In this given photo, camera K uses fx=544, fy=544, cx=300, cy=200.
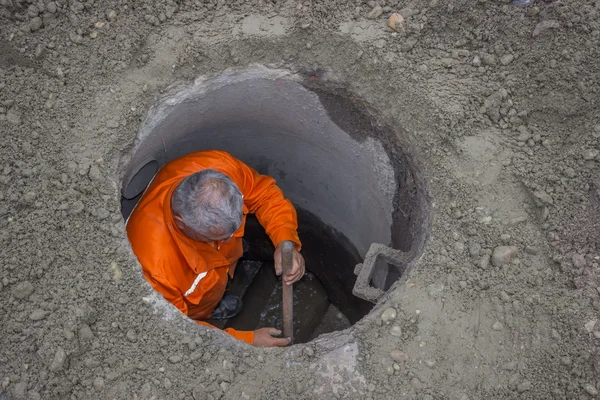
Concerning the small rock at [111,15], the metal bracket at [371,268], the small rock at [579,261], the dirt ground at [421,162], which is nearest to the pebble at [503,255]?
the dirt ground at [421,162]

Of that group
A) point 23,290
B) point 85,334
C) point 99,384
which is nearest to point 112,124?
point 23,290

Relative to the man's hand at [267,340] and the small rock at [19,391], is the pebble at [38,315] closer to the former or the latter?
the small rock at [19,391]

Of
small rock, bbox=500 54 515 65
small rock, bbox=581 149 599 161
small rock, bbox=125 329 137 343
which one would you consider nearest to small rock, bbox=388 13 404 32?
small rock, bbox=500 54 515 65

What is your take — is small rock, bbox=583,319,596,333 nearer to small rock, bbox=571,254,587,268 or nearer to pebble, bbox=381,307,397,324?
small rock, bbox=571,254,587,268

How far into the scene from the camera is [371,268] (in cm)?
331

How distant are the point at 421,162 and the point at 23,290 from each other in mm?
2334

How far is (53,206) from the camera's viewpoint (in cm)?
295

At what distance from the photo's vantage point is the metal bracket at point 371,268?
3242mm

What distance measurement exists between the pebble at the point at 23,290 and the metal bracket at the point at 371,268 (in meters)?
1.77

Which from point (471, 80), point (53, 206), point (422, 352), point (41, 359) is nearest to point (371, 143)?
point (471, 80)

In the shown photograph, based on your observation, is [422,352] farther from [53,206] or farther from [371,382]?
[53,206]

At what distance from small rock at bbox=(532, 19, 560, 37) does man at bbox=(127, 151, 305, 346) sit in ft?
6.46

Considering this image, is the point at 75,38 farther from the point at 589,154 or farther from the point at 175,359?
the point at 589,154

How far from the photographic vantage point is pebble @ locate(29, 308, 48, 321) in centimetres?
269
